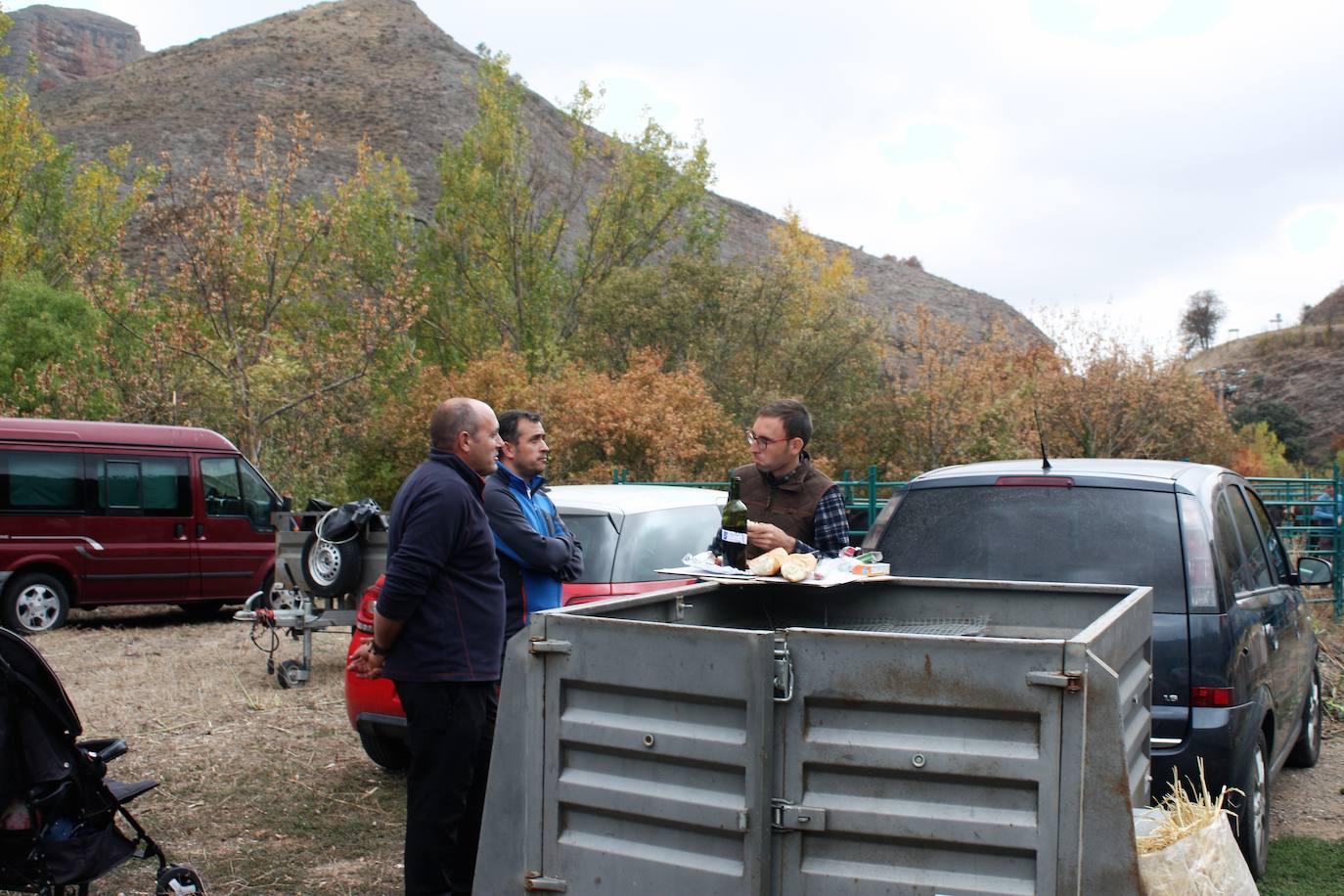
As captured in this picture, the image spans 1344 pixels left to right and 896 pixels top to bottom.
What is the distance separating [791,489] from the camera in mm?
5562

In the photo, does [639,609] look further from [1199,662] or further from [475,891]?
[1199,662]

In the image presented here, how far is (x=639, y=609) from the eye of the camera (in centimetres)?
382

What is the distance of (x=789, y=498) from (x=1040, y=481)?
1.13 metres

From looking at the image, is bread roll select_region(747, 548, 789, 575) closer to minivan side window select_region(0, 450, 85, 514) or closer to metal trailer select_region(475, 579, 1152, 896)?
metal trailer select_region(475, 579, 1152, 896)

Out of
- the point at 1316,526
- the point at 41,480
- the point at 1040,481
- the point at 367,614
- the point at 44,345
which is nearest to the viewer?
the point at 1040,481

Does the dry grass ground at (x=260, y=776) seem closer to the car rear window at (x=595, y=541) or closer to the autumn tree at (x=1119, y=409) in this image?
the car rear window at (x=595, y=541)

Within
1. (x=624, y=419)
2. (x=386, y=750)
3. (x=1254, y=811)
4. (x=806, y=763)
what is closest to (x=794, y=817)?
(x=806, y=763)

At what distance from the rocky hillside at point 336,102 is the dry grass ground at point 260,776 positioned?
4695cm

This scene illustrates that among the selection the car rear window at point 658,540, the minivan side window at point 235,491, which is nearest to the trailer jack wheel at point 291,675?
the car rear window at point 658,540

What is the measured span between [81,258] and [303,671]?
23.9 meters

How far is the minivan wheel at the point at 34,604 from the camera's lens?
13328 mm

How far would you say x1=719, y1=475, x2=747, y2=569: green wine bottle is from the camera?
4.71 meters

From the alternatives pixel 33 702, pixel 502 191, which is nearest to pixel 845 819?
pixel 33 702

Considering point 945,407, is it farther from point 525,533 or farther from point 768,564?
point 768,564
